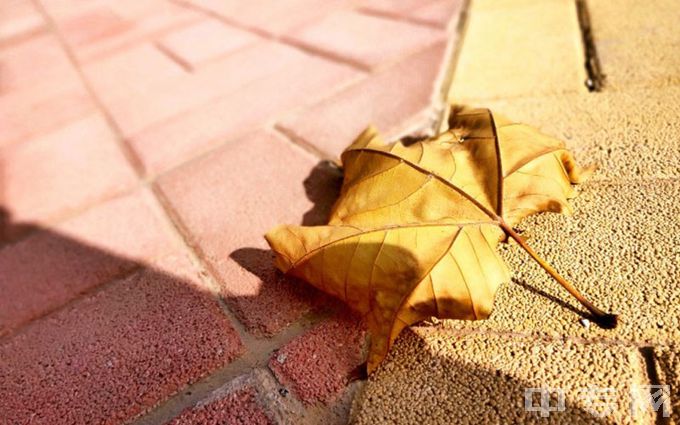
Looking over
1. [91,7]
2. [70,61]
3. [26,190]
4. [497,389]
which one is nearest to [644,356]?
[497,389]

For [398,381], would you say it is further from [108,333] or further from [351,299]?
[108,333]

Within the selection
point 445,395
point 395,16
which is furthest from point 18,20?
point 445,395

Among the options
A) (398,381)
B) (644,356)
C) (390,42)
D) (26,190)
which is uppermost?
(390,42)

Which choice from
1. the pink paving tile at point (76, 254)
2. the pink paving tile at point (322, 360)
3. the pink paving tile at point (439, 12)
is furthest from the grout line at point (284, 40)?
the pink paving tile at point (322, 360)

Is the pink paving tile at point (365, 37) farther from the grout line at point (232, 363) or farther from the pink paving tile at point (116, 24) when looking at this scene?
the grout line at point (232, 363)

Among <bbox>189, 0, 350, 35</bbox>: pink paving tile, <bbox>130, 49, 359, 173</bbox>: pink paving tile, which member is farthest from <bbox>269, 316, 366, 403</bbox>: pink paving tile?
<bbox>189, 0, 350, 35</bbox>: pink paving tile

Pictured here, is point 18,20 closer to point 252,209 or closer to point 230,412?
point 252,209
